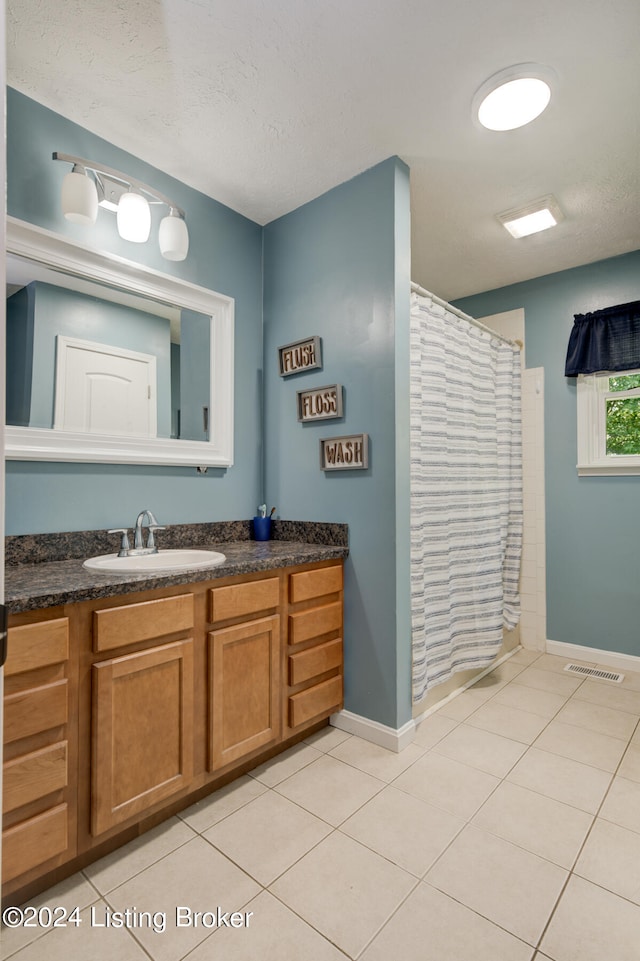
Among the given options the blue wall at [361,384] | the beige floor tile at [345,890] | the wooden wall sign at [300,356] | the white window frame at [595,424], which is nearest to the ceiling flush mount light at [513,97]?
the blue wall at [361,384]

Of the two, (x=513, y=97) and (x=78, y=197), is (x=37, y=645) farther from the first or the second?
(x=513, y=97)

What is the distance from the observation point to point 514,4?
1.46 m

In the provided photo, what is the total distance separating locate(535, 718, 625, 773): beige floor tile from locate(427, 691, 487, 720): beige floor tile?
347 mm

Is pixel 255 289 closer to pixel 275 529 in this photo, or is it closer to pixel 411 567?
pixel 275 529

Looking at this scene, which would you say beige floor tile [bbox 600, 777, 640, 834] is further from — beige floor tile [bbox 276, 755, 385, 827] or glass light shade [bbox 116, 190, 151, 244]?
glass light shade [bbox 116, 190, 151, 244]

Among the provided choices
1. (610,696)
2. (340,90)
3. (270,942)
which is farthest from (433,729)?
(340,90)

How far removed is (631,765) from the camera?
6.47 feet

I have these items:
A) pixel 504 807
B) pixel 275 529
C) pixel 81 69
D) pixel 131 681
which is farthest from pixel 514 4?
pixel 504 807

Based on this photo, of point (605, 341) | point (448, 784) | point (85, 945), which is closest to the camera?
point (85, 945)

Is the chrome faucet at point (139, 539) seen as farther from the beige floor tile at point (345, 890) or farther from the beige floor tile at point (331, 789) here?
the beige floor tile at point (345, 890)

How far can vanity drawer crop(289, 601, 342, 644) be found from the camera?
1998 mm

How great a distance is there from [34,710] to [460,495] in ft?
6.75

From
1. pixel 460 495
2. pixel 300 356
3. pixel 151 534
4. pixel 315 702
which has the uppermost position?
pixel 300 356

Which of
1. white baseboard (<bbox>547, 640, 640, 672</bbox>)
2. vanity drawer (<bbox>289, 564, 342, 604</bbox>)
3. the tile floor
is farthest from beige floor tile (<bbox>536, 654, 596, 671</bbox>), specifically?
vanity drawer (<bbox>289, 564, 342, 604</bbox>)
